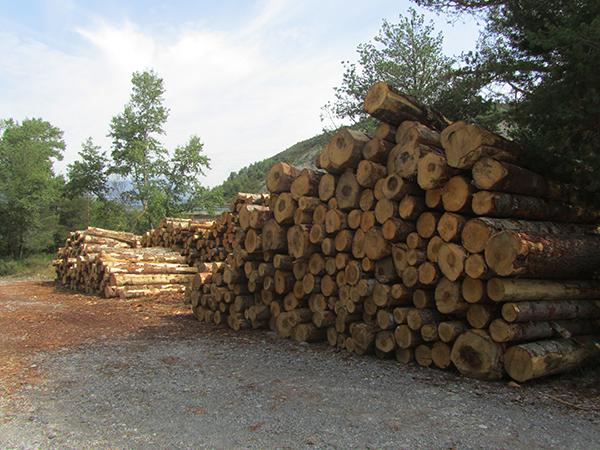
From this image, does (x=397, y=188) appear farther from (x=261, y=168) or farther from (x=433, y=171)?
(x=261, y=168)

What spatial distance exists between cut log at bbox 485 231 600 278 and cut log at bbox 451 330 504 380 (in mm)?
768

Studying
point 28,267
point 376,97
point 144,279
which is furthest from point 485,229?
point 28,267

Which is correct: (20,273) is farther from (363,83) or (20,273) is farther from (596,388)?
(596,388)

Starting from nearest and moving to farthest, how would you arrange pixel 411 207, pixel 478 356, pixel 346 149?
pixel 478 356
pixel 411 207
pixel 346 149

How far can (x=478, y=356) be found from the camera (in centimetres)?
509

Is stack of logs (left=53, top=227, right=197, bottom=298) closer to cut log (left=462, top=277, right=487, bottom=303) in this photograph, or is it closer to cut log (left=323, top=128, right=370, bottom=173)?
cut log (left=323, top=128, right=370, bottom=173)

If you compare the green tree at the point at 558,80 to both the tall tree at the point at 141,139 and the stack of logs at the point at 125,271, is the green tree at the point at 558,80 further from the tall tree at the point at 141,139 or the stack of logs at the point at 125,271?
the tall tree at the point at 141,139

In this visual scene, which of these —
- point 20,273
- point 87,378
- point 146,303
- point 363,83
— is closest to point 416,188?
point 87,378

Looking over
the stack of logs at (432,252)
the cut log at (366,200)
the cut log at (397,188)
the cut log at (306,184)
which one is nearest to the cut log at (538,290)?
the stack of logs at (432,252)

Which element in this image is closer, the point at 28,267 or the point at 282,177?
the point at 282,177

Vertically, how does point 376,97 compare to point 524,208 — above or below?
above

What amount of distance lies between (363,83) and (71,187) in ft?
68.9

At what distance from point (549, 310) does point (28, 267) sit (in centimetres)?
2654

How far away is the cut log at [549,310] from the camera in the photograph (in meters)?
5.00
